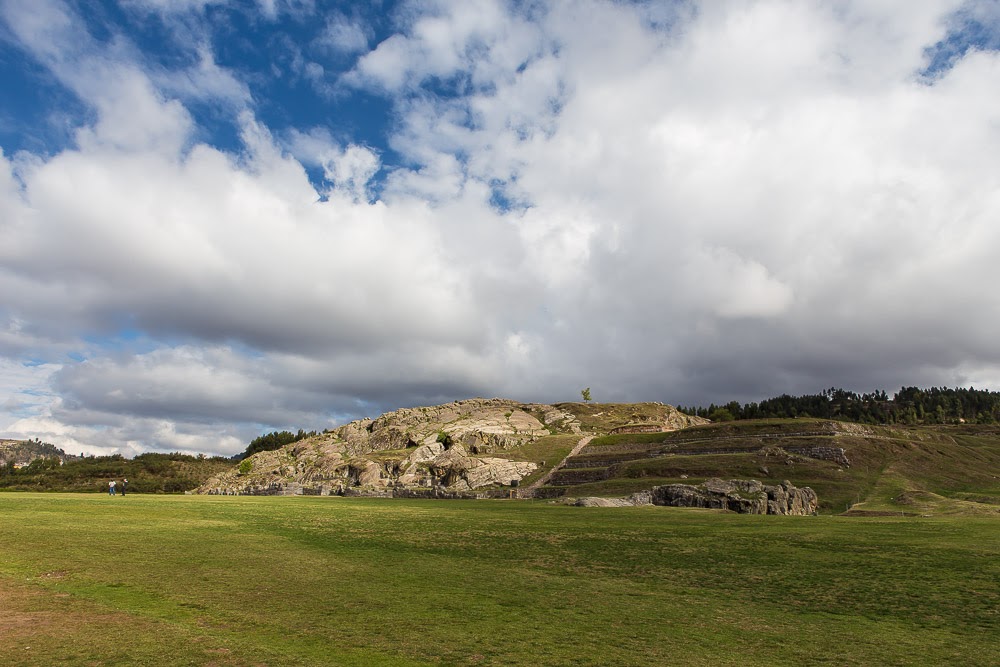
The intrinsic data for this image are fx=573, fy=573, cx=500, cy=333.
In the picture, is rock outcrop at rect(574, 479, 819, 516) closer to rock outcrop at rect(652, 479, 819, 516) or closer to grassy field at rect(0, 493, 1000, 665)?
rock outcrop at rect(652, 479, 819, 516)

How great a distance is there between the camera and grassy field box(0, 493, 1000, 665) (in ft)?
37.7

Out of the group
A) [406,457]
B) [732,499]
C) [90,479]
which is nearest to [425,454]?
[406,457]

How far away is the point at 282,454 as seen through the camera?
6914 inches

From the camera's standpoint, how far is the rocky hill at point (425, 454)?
382 ft

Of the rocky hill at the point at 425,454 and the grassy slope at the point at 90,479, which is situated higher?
the rocky hill at the point at 425,454

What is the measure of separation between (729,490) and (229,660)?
2260 inches

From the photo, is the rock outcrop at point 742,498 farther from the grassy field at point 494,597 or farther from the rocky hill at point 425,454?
the rocky hill at point 425,454

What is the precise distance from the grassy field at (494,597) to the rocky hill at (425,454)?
7683 centimetres

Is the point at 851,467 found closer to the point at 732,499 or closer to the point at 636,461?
the point at 636,461

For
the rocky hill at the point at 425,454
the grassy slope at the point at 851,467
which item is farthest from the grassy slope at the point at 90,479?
the grassy slope at the point at 851,467

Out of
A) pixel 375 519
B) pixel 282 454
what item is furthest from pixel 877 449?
pixel 282 454

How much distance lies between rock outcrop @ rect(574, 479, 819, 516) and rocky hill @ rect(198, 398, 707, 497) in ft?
149

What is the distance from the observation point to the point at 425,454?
136 metres

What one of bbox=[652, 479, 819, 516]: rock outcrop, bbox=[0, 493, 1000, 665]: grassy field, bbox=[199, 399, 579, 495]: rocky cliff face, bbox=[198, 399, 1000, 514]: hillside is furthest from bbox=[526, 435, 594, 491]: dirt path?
bbox=[0, 493, 1000, 665]: grassy field
